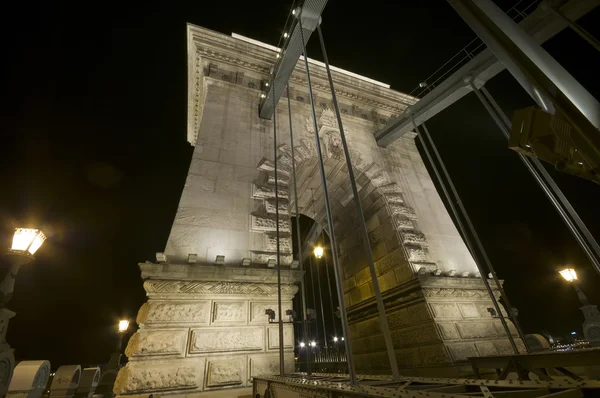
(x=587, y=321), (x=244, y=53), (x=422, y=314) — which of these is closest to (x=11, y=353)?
(x=422, y=314)

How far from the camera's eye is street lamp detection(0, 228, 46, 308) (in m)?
4.39

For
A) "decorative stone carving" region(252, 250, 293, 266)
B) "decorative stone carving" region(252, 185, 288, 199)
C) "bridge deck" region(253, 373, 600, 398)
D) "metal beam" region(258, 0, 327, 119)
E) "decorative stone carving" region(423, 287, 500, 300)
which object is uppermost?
"metal beam" region(258, 0, 327, 119)

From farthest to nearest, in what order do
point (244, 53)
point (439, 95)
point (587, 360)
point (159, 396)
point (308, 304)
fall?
point (308, 304) < point (244, 53) < point (439, 95) < point (159, 396) < point (587, 360)

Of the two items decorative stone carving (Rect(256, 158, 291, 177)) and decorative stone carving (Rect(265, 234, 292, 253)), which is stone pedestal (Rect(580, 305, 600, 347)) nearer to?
decorative stone carving (Rect(265, 234, 292, 253))

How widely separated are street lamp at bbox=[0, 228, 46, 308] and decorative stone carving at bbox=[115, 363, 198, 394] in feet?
9.62

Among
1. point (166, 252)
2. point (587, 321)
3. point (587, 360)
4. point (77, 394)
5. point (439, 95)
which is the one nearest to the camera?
point (587, 360)

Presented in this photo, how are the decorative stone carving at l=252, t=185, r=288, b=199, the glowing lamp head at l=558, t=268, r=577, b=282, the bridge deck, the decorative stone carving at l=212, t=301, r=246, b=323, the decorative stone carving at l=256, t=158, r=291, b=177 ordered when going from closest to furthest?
the bridge deck → the decorative stone carving at l=212, t=301, r=246, b=323 → the decorative stone carving at l=252, t=185, r=288, b=199 → the decorative stone carving at l=256, t=158, r=291, b=177 → the glowing lamp head at l=558, t=268, r=577, b=282

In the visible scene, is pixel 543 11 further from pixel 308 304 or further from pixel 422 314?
pixel 308 304

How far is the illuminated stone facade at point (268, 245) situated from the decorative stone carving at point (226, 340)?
0.5 inches

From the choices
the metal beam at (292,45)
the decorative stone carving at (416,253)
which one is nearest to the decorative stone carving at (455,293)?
the decorative stone carving at (416,253)

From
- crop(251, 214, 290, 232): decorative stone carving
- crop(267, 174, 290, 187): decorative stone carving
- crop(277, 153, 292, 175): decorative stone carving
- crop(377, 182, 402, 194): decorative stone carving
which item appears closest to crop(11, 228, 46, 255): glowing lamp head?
crop(251, 214, 290, 232): decorative stone carving

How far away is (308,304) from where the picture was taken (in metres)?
16.8

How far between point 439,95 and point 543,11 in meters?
2.32

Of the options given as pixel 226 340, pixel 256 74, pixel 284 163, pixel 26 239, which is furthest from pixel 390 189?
pixel 26 239
